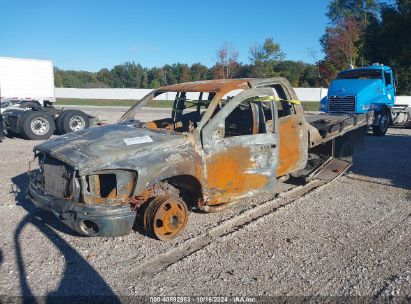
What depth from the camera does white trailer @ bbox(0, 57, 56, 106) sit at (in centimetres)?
1970

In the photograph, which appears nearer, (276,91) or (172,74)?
(276,91)

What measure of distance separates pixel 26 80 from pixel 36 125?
25.4ft

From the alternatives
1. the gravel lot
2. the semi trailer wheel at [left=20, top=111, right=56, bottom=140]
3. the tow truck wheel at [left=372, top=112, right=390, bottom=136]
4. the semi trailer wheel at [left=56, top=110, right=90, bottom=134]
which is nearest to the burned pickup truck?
the gravel lot

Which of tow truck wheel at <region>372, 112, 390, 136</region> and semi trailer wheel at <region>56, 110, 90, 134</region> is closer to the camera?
semi trailer wheel at <region>56, 110, 90, 134</region>

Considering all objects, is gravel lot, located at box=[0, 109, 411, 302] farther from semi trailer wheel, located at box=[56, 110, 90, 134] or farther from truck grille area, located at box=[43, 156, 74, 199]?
semi trailer wheel, located at box=[56, 110, 90, 134]

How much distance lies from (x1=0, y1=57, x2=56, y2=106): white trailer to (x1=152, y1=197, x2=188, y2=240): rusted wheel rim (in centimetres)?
1724

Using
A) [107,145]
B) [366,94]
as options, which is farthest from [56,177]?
[366,94]

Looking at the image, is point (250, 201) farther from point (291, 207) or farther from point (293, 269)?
point (293, 269)

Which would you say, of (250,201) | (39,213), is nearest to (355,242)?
(250,201)

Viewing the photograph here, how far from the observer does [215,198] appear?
504cm

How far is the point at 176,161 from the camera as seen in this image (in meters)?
4.56

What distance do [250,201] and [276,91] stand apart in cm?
179

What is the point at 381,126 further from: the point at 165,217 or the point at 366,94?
the point at 165,217

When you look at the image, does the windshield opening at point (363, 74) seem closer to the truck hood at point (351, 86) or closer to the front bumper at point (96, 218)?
the truck hood at point (351, 86)
